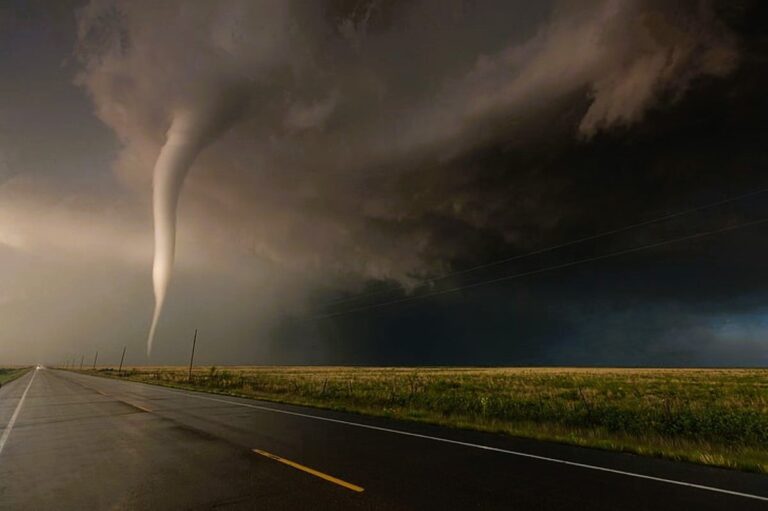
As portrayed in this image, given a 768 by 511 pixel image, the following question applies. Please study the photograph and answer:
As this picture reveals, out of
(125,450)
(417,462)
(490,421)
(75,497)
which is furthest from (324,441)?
(490,421)

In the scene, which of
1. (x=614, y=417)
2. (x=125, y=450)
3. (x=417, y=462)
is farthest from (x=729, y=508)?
A: (x=125, y=450)

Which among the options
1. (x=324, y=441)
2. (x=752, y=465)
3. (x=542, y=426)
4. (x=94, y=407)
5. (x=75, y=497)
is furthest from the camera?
(x=94, y=407)

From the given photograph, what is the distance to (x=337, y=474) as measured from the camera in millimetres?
7504

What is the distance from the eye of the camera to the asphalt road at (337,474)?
20.0 ft

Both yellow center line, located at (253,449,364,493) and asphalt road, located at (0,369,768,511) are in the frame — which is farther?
yellow center line, located at (253,449,364,493)

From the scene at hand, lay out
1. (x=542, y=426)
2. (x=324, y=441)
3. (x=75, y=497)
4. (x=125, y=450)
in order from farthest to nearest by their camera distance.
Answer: (x=542, y=426), (x=324, y=441), (x=125, y=450), (x=75, y=497)

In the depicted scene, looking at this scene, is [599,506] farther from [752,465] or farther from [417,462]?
[752,465]

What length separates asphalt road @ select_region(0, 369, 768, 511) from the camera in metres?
6.11

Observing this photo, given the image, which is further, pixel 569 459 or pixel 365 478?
pixel 569 459

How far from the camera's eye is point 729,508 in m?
5.82

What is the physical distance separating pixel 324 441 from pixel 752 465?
914cm

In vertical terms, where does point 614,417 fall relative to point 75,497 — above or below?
above

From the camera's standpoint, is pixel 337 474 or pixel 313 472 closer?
pixel 337 474

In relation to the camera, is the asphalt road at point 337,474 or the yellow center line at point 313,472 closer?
the asphalt road at point 337,474
